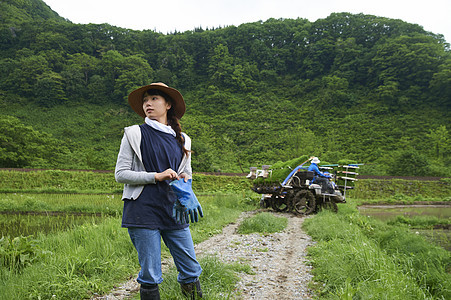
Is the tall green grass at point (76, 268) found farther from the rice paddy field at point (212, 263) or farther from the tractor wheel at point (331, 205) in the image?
the tractor wheel at point (331, 205)

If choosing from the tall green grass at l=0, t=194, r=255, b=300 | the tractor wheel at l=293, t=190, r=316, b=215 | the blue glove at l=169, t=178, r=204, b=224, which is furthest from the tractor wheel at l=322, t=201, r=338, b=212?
the blue glove at l=169, t=178, r=204, b=224

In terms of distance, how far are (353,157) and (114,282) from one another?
113 ft

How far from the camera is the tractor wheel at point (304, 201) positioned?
10.5m

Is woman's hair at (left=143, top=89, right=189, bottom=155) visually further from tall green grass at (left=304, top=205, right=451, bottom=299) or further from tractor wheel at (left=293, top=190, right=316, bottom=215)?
tractor wheel at (left=293, top=190, right=316, bottom=215)

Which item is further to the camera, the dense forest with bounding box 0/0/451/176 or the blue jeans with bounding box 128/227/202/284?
the dense forest with bounding box 0/0/451/176

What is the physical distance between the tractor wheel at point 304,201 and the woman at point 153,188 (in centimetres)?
861

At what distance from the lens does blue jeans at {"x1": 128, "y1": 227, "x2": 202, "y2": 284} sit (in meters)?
2.12

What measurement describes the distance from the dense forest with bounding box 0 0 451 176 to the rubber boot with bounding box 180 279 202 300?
24504mm

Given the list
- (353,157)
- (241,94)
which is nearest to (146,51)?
(241,94)

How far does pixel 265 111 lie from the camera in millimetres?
49844

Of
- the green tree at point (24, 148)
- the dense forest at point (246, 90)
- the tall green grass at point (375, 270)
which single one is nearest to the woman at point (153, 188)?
the tall green grass at point (375, 270)

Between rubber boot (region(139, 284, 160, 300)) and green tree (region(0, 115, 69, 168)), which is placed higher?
rubber boot (region(139, 284, 160, 300))

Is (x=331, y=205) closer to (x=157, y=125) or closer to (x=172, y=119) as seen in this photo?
(x=172, y=119)

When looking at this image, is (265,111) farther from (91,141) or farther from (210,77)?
(91,141)
